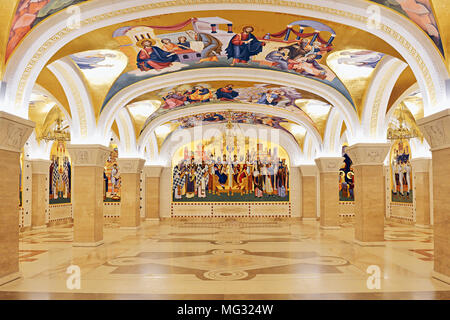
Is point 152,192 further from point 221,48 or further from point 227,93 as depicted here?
point 221,48

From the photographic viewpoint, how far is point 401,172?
1781 cm

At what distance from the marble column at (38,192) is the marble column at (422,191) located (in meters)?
15.3

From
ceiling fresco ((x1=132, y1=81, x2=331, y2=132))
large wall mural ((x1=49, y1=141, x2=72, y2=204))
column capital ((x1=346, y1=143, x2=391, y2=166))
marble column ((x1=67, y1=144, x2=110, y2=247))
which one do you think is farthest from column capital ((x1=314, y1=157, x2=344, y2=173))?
large wall mural ((x1=49, y1=141, x2=72, y2=204))

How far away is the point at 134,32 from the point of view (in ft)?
24.2

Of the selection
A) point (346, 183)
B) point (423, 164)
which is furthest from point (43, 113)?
point (423, 164)

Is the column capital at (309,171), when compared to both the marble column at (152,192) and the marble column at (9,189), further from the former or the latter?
the marble column at (9,189)

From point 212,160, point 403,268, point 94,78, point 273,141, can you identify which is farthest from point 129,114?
point 403,268

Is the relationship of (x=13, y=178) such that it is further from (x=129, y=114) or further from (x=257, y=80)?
(x=129, y=114)

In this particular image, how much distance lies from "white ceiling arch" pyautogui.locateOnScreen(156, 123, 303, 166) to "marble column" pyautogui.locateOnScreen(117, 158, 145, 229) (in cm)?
465

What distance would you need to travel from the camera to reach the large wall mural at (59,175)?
55.4 ft

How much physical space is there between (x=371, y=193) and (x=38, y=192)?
41.3 feet

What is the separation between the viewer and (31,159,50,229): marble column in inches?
592

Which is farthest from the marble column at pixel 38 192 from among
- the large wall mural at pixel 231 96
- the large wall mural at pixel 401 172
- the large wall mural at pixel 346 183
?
the large wall mural at pixel 401 172

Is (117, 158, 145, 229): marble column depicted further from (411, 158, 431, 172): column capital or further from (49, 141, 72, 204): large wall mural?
(411, 158, 431, 172): column capital
